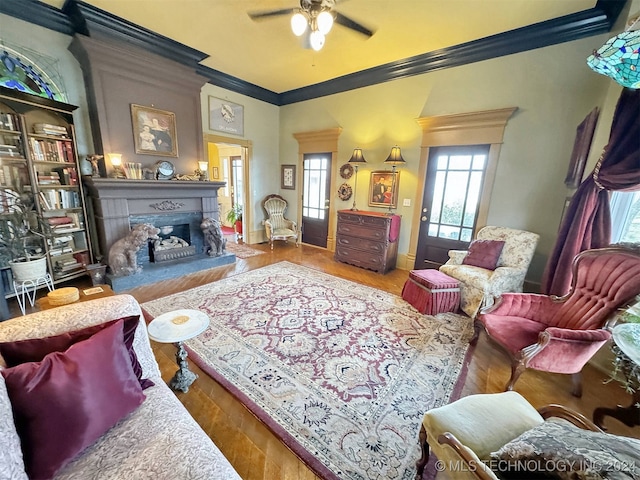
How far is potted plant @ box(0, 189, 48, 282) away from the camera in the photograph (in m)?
2.60

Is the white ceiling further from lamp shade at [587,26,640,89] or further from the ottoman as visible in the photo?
the ottoman

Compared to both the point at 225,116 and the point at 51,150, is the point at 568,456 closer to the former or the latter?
the point at 51,150

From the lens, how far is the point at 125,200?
3.40 meters

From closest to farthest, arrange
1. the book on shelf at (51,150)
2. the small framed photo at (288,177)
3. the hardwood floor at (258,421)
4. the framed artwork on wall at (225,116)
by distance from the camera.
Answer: the hardwood floor at (258,421), the book on shelf at (51,150), the framed artwork on wall at (225,116), the small framed photo at (288,177)

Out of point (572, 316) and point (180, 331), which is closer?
point (180, 331)

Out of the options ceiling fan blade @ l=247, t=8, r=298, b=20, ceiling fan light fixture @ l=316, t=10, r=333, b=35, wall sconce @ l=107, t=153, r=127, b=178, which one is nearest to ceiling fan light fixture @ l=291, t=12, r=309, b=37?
ceiling fan light fixture @ l=316, t=10, r=333, b=35

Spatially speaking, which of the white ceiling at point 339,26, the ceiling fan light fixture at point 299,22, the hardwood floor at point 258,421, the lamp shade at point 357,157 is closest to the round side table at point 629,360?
the hardwood floor at point 258,421

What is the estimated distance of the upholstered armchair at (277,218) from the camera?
5650 mm

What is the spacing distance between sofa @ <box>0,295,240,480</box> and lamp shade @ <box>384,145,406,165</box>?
3.96 m

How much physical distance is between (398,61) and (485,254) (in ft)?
10.4

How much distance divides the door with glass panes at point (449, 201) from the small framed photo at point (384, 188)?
1.69 ft

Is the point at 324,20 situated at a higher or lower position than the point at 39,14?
lower

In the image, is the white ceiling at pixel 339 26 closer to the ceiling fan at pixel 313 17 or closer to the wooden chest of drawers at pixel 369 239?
the ceiling fan at pixel 313 17

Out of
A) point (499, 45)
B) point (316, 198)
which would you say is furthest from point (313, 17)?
point (316, 198)
